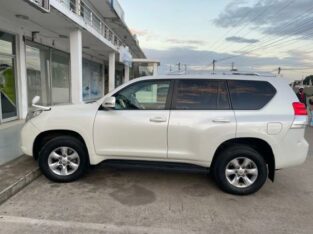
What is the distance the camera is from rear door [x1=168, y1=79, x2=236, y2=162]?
402 centimetres

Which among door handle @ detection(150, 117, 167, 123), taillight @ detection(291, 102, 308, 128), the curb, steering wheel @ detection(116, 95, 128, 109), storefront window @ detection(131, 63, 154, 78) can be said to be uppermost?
storefront window @ detection(131, 63, 154, 78)

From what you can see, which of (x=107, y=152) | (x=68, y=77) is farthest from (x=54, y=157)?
(x=68, y=77)

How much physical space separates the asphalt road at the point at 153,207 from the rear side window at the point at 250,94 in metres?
1.44

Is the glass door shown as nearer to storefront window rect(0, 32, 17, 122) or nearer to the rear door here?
storefront window rect(0, 32, 17, 122)

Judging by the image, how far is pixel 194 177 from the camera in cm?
490

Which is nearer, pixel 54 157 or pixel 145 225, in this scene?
pixel 145 225

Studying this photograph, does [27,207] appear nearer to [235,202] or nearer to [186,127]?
[186,127]

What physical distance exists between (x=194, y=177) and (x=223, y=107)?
5.03ft

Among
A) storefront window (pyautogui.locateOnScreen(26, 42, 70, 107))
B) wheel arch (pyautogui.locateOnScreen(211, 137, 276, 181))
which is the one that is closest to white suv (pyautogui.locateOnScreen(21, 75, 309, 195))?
wheel arch (pyautogui.locateOnScreen(211, 137, 276, 181))

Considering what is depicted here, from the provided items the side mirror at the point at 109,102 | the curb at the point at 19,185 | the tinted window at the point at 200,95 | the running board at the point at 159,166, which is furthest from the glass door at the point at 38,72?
the tinted window at the point at 200,95

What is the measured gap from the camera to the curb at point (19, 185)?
3.67 m

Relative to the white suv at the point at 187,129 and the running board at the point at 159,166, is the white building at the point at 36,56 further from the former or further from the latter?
the running board at the point at 159,166

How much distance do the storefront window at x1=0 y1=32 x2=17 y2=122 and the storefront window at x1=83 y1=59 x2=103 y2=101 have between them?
9835 mm

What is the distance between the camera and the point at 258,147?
→ 4211mm
